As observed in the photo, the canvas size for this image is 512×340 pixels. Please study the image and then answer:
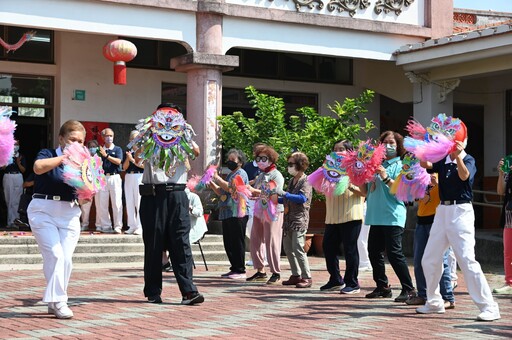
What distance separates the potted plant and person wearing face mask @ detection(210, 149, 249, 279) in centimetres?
381

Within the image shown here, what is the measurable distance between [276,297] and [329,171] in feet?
5.88

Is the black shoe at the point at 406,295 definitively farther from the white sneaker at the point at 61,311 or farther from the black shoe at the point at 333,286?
the white sneaker at the point at 61,311

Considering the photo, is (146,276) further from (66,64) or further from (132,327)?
(66,64)

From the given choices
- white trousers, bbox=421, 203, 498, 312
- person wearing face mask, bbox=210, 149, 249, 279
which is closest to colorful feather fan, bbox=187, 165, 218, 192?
person wearing face mask, bbox=210, 149, 249, 279

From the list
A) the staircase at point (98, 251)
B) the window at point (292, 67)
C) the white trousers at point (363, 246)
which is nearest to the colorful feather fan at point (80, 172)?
the staircase at point (98, 251)

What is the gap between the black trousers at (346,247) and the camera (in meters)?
11.8

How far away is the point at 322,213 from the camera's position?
21266 mm

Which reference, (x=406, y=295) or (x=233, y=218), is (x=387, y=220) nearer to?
(x=406, y=295)

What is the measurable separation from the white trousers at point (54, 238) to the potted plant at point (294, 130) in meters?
8.49

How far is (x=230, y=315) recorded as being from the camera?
9586 millimetres

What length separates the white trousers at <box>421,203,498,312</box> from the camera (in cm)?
938

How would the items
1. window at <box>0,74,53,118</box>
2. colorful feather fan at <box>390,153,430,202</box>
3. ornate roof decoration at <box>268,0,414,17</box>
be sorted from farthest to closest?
ornate roof decoration at <box>268,0,414,17</box> < window at <box>0,74,53,118</box> < colorful feather fan at <box>390,153,430,202</box>

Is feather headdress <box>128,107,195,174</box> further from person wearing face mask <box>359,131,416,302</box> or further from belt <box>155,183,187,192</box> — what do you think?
person wearing face mask <box>359,131,416,302</box>

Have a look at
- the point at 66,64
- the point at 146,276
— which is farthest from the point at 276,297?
the point at 66,64
